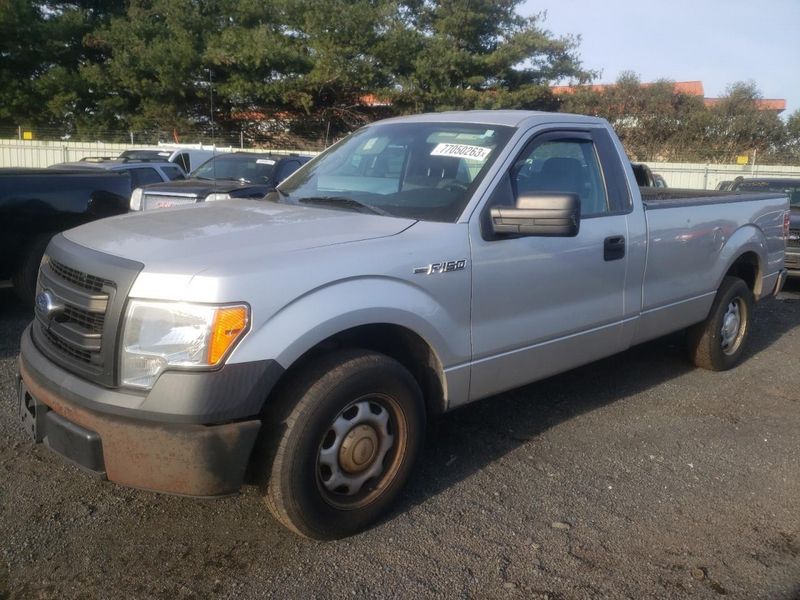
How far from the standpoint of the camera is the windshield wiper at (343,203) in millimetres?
3971

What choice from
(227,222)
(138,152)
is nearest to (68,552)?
(227,222)

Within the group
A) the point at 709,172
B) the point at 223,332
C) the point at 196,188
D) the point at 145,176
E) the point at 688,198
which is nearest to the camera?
the point at 223,332

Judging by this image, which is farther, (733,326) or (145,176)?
(145,176)

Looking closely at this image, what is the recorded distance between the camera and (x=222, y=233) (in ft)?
11.2

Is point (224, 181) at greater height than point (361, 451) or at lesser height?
greater

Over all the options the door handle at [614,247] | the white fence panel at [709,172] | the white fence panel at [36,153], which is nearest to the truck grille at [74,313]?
the door handle at [614,247]

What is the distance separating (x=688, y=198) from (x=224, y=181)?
254 inches

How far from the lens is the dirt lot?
3150mm

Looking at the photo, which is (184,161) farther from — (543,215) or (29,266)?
(543,215)

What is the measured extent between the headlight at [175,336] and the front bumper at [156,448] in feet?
0.62

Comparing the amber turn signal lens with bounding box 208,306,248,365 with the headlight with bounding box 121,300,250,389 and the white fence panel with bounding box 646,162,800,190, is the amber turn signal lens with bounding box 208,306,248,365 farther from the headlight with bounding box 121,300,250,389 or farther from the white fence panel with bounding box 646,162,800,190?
the white fence panel with bounding box 646,162,800,190

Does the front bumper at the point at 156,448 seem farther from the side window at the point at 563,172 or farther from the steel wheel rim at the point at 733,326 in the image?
the steel wheel rim at the point at 733,326

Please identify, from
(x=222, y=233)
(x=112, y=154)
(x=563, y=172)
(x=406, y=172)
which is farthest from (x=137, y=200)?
(x=112, y=154)

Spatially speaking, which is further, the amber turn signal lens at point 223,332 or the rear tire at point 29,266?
the rear tire at point 29,266
